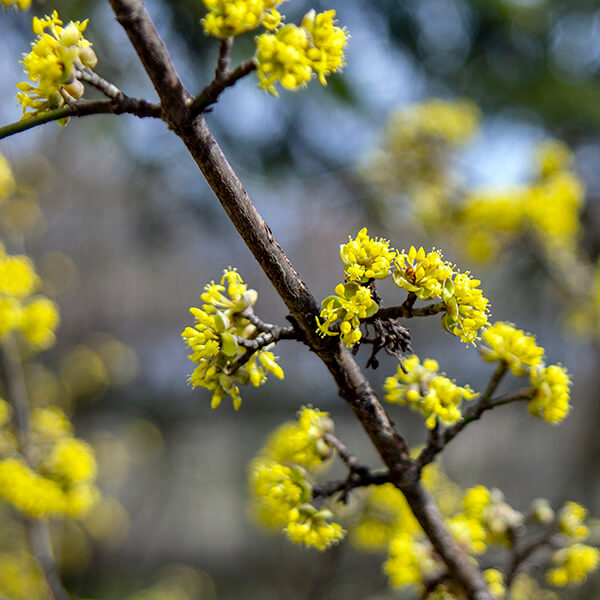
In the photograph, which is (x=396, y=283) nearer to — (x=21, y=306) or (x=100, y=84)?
(x=100, y=84)

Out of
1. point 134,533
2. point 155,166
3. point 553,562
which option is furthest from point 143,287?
point 553,562

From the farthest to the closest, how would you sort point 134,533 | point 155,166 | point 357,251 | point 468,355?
point 134,533 < point 468,355 < point 155,166 < point 357,251

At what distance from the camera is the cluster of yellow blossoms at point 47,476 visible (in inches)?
55.2

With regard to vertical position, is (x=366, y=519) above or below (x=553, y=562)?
above

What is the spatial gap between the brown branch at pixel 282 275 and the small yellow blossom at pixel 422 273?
112 millimetres

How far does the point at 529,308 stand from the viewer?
13.2 ft

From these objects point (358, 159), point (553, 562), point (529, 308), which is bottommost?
A: point (553, 562)

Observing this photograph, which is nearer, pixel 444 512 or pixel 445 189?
pixel 444 512

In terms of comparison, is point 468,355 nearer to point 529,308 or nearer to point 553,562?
point 529,308

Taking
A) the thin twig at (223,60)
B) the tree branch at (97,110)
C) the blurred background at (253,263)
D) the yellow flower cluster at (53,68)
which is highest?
the blurred background at (253,263)

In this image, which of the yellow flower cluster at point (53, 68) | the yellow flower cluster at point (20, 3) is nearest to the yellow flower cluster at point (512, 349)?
the yellow flower cluster at point (53, 68)

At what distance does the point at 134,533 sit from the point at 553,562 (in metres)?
4.98

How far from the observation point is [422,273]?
0.65 m

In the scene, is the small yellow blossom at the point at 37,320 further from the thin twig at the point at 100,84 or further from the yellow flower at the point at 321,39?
the yellow flower at the point at 321,39
